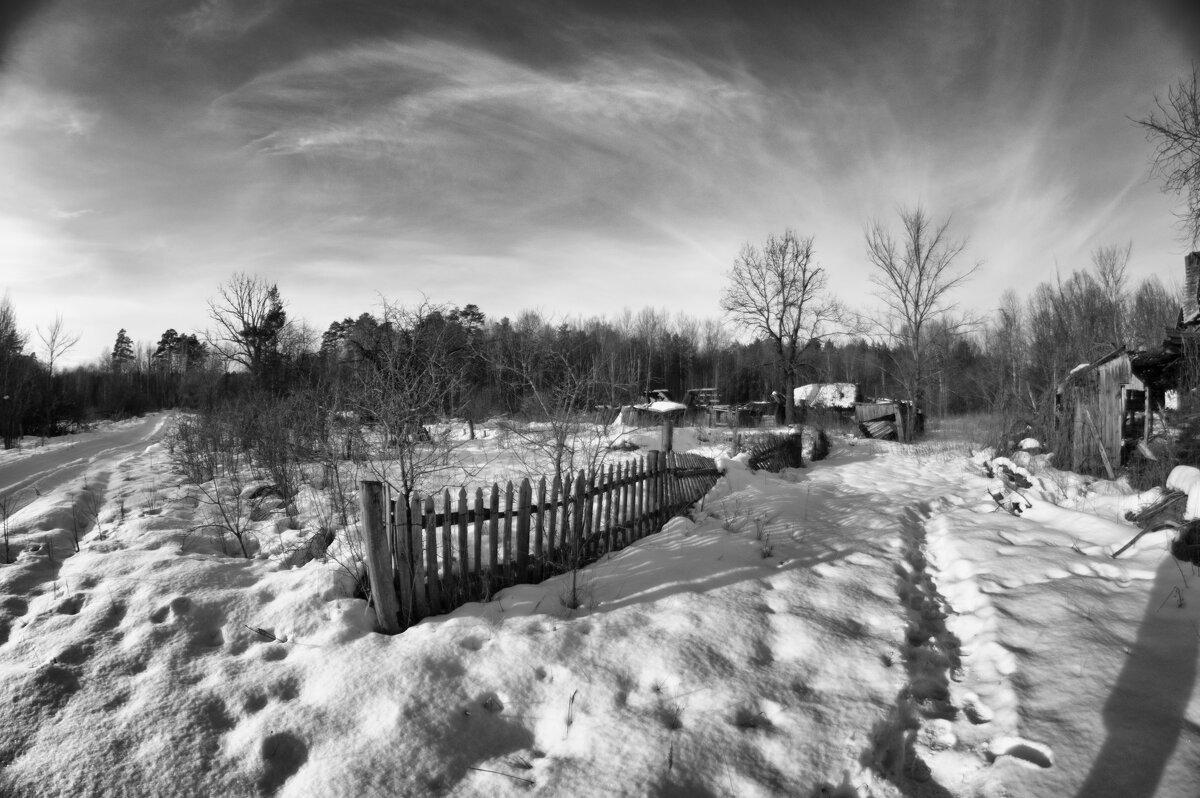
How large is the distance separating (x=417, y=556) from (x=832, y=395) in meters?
32.7

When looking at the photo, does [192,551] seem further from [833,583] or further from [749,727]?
[833,583]

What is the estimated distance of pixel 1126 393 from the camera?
10984 millimetres

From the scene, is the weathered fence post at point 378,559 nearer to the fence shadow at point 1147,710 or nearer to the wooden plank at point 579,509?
the wooden plank at point 579,509

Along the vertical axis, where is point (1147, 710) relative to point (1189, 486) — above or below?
below

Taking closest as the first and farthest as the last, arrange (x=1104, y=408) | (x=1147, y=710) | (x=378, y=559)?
(x=1147, y=710), (x=378, y=559), (x=1104, y=408)

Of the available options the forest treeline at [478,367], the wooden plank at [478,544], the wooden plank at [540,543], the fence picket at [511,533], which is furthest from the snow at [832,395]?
the wooden plank at [478,544]

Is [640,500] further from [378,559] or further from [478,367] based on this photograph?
[478,367]

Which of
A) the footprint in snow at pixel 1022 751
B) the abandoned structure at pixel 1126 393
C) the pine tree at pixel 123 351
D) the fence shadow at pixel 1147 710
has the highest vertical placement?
the pine tree at pixel 123 351

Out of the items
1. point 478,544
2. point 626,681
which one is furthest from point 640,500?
point 626,681

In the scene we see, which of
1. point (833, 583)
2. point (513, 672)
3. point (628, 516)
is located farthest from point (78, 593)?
point (833, 583)

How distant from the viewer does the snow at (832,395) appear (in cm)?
3161

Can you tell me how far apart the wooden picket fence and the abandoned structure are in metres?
10.5

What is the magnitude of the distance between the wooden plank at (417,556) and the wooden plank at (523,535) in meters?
0.90

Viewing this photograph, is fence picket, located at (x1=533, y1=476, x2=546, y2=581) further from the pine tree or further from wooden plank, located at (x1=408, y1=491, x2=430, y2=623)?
the pine tree
